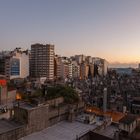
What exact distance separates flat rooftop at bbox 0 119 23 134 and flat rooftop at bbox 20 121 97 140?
129 centimetres

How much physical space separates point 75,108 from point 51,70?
56.3 metres

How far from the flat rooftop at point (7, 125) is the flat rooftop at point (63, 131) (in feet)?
4.22

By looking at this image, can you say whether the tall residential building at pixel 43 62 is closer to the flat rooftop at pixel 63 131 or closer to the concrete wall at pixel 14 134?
the flat rooftop at pixel 63 131

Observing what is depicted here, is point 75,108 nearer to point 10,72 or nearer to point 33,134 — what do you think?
point 33,134

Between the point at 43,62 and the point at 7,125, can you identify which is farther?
the point at 43,62

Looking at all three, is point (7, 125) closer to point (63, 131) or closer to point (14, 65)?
point (63, 131)

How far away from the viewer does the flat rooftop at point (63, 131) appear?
59.0 ft

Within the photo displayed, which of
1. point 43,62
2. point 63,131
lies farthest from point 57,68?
point 63,131

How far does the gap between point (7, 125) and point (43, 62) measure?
6332cm

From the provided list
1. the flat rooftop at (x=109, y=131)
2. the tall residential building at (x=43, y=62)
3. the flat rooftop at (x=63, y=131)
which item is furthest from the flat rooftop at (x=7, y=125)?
the tall residential building at (x=43, y=62)

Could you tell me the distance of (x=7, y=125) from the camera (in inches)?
711

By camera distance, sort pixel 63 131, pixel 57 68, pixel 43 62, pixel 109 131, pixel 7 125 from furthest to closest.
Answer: pixel 57 68 < pixel 43 62 < pixel 109 131 < pixel 63 131 < pixel 7 125

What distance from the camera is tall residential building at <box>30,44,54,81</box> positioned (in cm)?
8000

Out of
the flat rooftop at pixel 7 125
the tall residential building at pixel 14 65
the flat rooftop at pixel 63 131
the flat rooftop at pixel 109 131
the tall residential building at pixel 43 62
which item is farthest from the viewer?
the tall residential building at pixel 43 62
